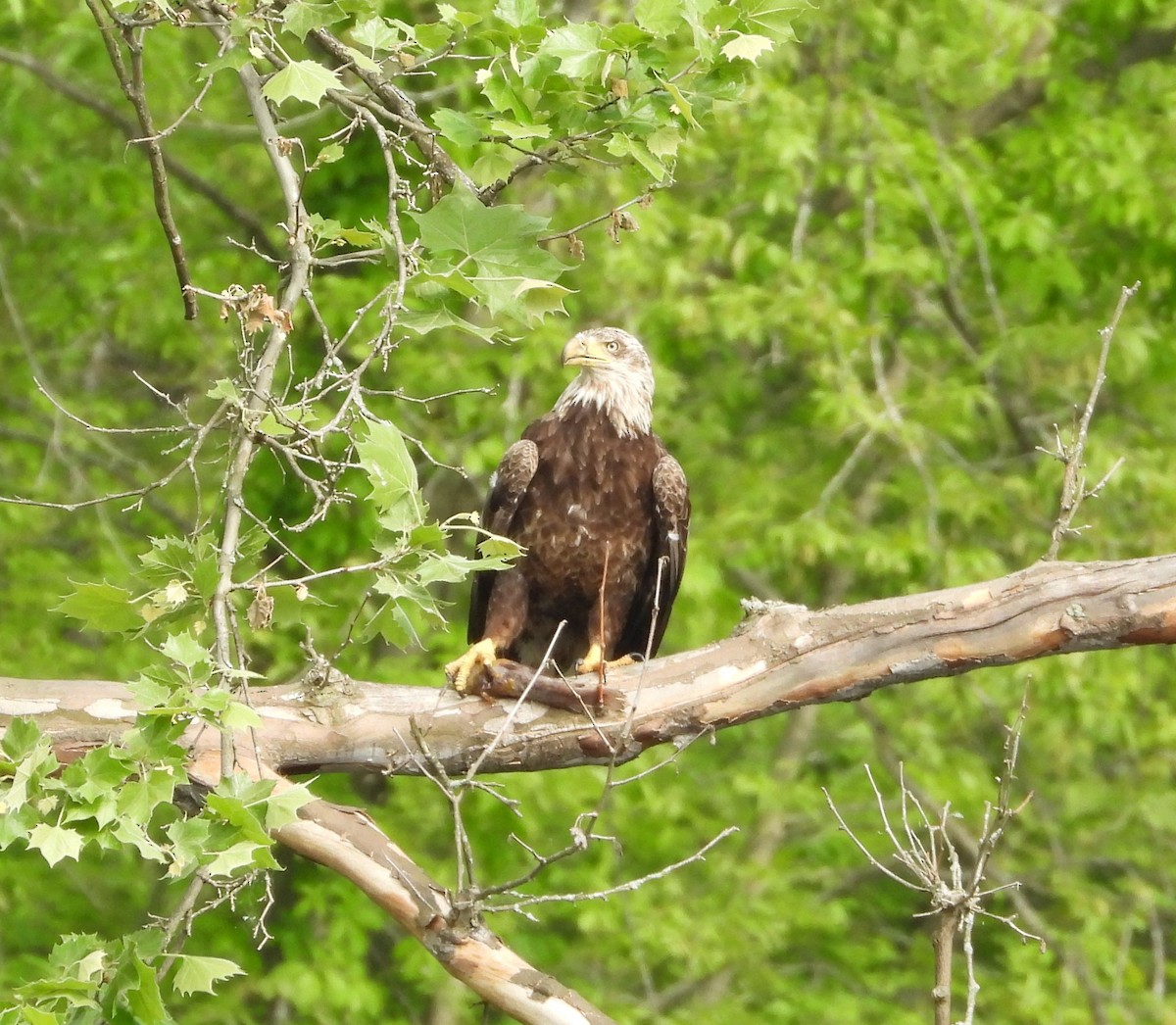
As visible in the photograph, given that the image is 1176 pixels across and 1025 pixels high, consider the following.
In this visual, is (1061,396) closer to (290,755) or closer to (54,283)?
(54,283)

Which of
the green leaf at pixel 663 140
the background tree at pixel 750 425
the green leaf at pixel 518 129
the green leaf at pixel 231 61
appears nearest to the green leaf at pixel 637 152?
the green leaf at pixel 663 140

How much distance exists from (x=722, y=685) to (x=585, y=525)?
3.84 feet

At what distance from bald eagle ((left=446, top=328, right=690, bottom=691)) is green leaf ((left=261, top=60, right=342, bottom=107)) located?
207 centimetres

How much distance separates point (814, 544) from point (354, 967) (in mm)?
2982

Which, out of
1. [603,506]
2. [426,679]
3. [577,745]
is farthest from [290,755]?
[426,679]

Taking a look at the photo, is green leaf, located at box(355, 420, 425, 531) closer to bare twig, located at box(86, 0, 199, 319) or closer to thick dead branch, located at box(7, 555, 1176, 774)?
bare twig, located at box(86, 0, 199, 319)

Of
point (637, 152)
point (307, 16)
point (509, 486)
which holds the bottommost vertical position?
point (509, 486)

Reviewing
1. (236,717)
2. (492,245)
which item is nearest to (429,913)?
(236,717)

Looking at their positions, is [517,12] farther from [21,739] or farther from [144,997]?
[144,997]

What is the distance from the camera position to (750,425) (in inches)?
419

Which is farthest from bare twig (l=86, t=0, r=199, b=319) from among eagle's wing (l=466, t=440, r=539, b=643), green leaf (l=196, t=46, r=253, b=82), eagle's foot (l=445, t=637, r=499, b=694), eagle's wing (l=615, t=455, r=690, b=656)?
eagle's wing (l=615, t=455, r=690, b=656)

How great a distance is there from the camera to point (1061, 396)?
9781mm

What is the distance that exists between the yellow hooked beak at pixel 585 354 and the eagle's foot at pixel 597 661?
0.87 meters

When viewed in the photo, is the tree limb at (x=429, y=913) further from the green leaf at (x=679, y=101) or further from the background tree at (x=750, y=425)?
the background tree at (x=750, y=425)
